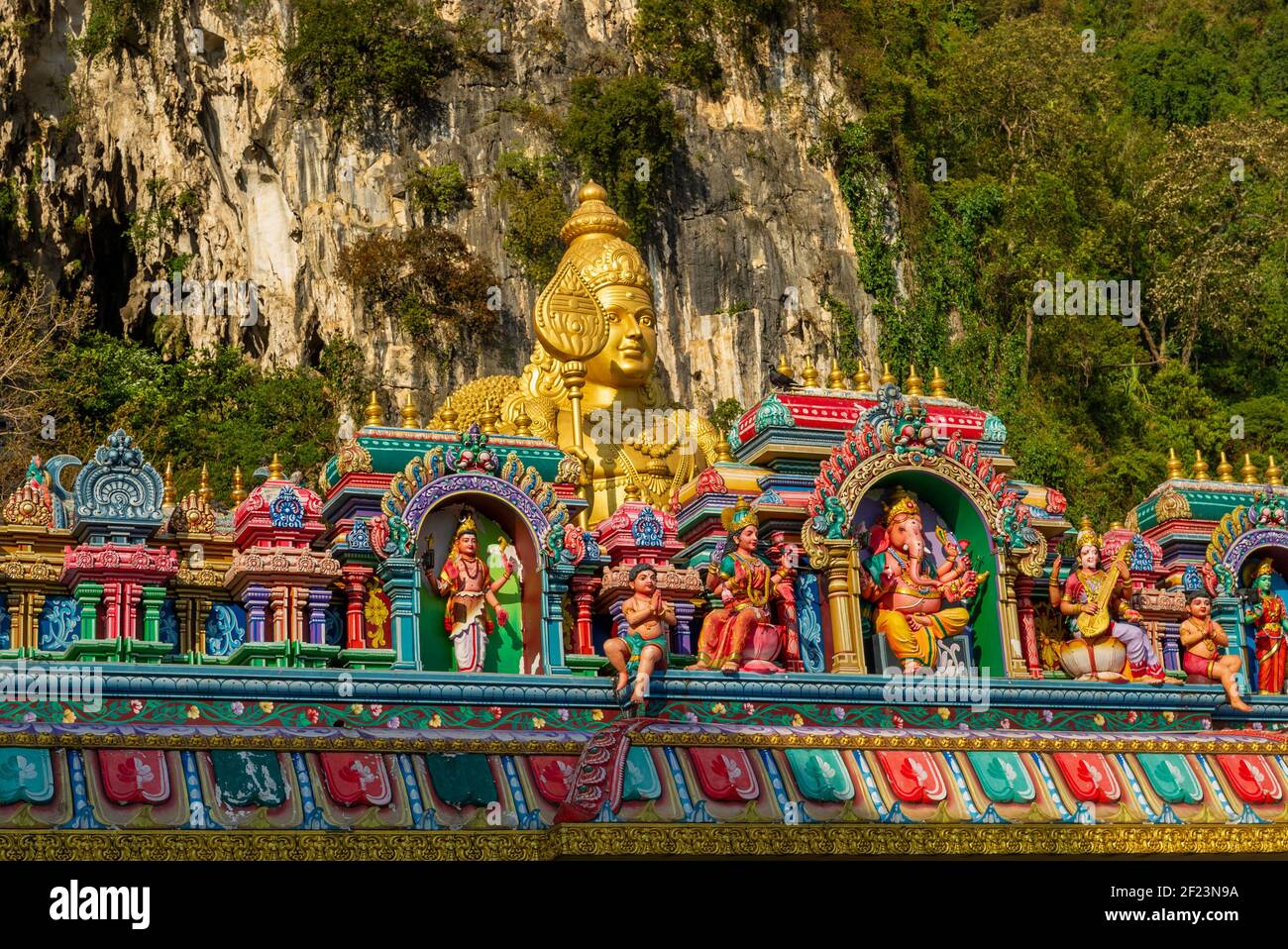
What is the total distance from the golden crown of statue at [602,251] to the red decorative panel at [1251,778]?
781cm

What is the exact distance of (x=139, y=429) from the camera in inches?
1293

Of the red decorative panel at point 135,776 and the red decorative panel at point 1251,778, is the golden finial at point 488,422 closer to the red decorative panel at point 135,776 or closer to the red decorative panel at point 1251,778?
the red decorative panel at point 135,776

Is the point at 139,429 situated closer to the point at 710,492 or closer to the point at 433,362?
the point at 433,362

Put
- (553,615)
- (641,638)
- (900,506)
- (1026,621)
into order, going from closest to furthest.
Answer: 1. (641,638)
2. (553,615)
3. (900,506)
4. (1026,621)

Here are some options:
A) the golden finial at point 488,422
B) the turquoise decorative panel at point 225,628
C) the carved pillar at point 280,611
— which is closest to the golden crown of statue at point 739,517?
the golden finial at point 488,422

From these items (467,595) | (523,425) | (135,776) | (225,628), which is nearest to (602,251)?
(523,425)

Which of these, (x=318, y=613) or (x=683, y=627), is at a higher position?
(x=318, y=613)

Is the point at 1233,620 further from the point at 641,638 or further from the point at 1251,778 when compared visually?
the point at 641,638

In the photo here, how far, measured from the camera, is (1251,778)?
48.0 ft

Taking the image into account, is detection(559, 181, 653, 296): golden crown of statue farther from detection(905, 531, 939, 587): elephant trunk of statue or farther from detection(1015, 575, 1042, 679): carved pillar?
detection(1015, 575, 1042, 679): carved pillar

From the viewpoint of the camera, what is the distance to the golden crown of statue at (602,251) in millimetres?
19547

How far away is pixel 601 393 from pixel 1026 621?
17.0 ft

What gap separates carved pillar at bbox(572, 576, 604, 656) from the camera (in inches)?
596
